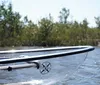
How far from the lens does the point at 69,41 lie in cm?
7225

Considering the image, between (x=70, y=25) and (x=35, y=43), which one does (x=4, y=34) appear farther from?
(x=70, y=25)

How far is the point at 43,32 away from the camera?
2790 inches

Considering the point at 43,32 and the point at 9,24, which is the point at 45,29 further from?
the point at 9,24

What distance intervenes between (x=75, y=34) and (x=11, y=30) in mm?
18888

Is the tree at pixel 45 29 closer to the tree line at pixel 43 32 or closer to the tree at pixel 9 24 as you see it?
the tree line at pixel 43 32

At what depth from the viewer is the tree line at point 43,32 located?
62294mm

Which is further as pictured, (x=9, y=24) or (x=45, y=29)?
(x=45, y=29)

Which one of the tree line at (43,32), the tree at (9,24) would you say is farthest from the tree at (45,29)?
the tree at (9,24)

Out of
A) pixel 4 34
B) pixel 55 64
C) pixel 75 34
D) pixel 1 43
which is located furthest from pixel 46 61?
pixel 75 34

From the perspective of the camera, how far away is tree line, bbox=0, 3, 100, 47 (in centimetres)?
6229

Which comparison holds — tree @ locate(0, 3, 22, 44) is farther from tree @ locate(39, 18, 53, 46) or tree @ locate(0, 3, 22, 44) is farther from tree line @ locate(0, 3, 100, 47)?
tree @ locate(39, 18, 53, 46)

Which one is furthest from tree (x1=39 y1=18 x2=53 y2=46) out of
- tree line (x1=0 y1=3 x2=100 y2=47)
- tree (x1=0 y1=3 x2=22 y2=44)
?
tree (x1=0 y1=3 x2=22 y2=44)

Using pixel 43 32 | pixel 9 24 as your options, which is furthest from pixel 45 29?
pixel 9 24

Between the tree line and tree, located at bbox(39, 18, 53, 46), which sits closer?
the tree line
